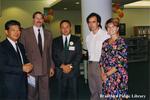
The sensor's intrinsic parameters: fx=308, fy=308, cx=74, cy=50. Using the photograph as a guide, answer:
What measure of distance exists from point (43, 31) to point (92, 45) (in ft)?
2.41

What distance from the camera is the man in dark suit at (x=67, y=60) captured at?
4.31 m

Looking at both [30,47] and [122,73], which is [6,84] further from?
[122,73]

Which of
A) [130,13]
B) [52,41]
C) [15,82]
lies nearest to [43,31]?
[52,41]

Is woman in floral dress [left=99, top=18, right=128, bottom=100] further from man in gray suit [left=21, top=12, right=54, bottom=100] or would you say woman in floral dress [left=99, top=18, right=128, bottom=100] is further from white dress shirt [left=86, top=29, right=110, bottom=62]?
man in gray suit [left=21, top=12, right=54, bottom=100]

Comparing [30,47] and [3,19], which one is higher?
[3,19]

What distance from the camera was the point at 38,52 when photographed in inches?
171

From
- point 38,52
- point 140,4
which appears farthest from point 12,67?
point 140,4

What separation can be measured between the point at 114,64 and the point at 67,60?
1.01 m

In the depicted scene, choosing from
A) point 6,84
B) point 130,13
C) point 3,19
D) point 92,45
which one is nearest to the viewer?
point 6,84

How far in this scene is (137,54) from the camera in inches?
484

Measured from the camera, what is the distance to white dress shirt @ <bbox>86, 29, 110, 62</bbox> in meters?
4.21

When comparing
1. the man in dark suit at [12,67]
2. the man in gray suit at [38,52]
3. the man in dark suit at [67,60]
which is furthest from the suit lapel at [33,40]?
the man in dark suit at [12,67]

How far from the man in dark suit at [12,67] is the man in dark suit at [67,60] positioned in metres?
0.85

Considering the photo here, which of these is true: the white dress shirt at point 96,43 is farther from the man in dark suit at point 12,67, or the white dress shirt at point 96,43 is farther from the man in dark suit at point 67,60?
the man in dark suit at point 12,67
